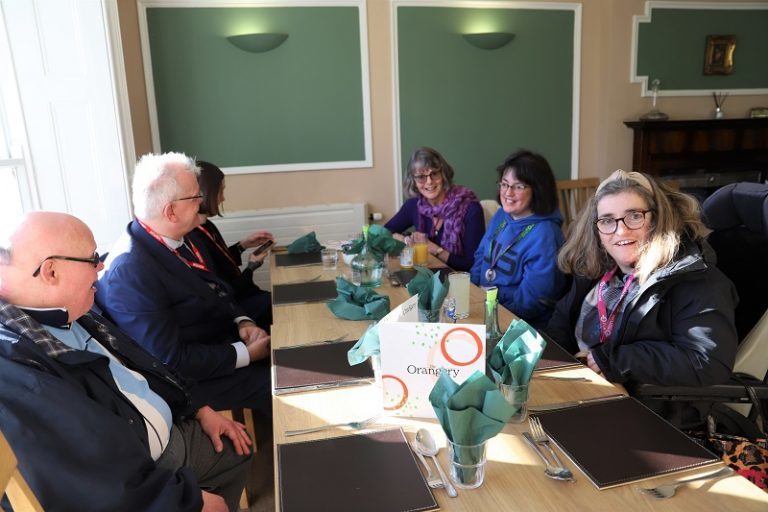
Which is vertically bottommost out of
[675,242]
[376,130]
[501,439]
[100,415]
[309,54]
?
[501,439]

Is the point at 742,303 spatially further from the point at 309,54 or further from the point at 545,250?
the point at 309,54

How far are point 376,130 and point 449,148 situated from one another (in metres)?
0.57

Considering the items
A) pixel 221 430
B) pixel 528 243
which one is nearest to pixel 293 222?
pixel 528 243

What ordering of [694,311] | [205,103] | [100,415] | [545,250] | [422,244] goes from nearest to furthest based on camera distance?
[100,415]
[694,311]
[545,250]
[422,244]
[205,103]

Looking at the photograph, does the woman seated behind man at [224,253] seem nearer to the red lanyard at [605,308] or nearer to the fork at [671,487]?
the red lanyard at [605,308]

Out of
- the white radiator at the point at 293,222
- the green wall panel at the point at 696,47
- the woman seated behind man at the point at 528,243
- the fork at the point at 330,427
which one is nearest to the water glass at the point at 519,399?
the fork at the point at 330,427

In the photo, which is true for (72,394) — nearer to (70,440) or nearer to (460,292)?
(70,440)

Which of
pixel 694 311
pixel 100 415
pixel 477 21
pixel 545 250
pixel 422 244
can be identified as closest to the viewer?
pixel 100 415

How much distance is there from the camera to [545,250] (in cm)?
220

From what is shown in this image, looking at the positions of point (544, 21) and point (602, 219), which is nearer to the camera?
point (602, 219)

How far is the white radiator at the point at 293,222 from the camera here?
12.8 ft

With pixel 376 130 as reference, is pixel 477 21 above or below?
above

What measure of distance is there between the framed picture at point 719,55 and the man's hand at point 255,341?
415cm

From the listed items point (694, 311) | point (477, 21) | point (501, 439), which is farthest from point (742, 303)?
point (477, 21)
